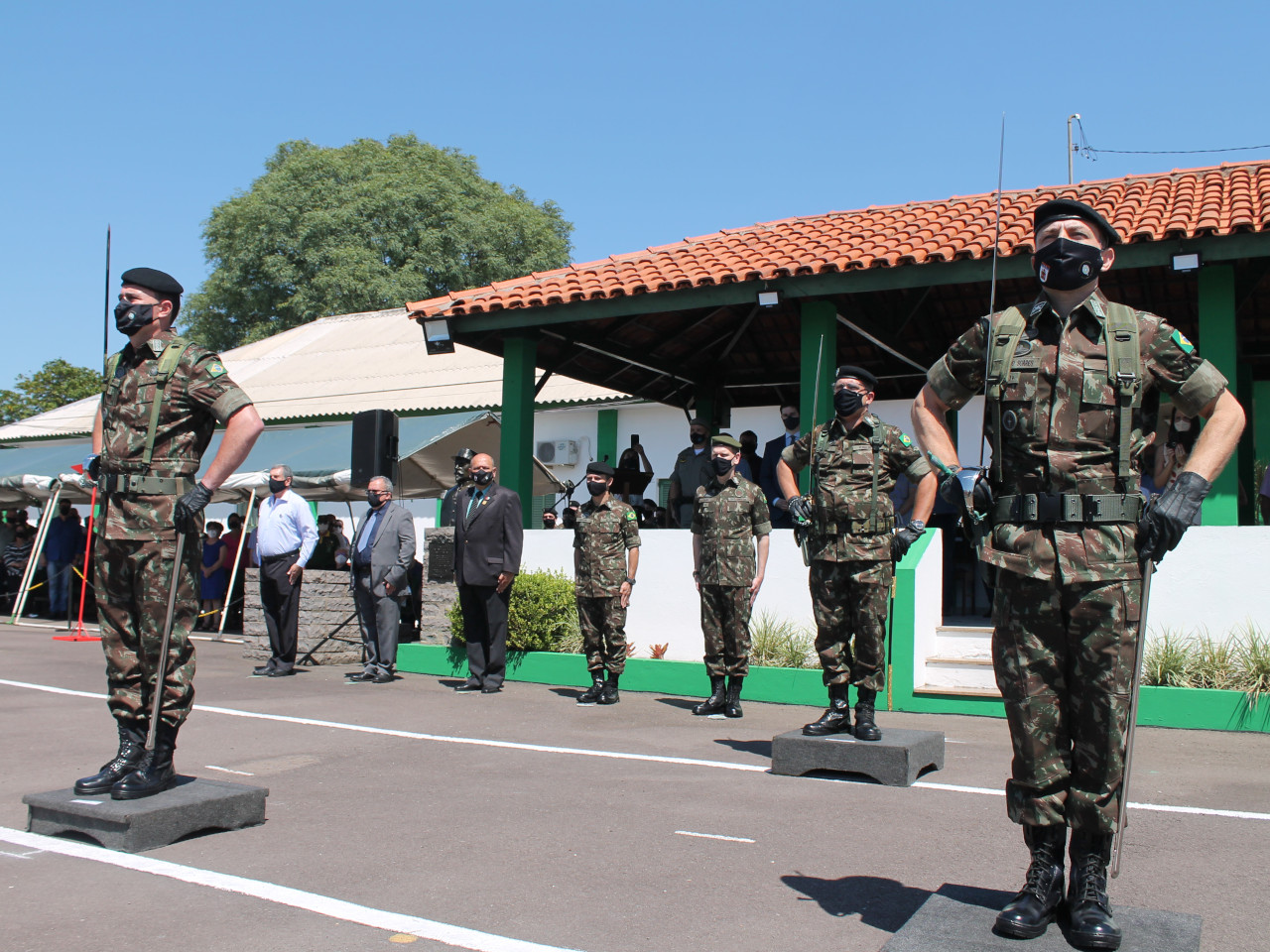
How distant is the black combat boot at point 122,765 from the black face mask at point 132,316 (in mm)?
1676

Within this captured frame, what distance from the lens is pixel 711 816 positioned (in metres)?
5.11

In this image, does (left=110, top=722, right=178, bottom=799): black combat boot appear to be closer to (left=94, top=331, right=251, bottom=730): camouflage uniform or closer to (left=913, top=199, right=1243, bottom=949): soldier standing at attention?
(left=94, top=331, right=251, bottom=730): camouflage uniform

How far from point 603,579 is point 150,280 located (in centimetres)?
506

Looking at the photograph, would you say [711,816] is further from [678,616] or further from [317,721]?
[678,616]

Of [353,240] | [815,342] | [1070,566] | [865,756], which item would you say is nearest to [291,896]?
[1070,566]

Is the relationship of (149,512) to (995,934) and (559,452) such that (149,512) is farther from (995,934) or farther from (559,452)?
(559,452)

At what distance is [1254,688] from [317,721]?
668cm

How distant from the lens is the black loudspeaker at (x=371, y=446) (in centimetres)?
1253

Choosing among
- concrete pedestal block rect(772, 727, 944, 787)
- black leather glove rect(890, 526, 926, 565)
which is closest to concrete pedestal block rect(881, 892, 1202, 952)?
concrete pedestal block rect(772, 727, 944, 787)

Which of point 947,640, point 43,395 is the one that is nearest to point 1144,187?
point 947,640

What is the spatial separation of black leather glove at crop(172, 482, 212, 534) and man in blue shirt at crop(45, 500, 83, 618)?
50.6 feet

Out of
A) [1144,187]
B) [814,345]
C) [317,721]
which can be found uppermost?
[1144,187]

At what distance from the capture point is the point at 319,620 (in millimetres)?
12227

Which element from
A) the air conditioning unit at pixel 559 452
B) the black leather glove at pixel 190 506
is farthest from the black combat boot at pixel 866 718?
the air conditioning unit at pixel 559 452
